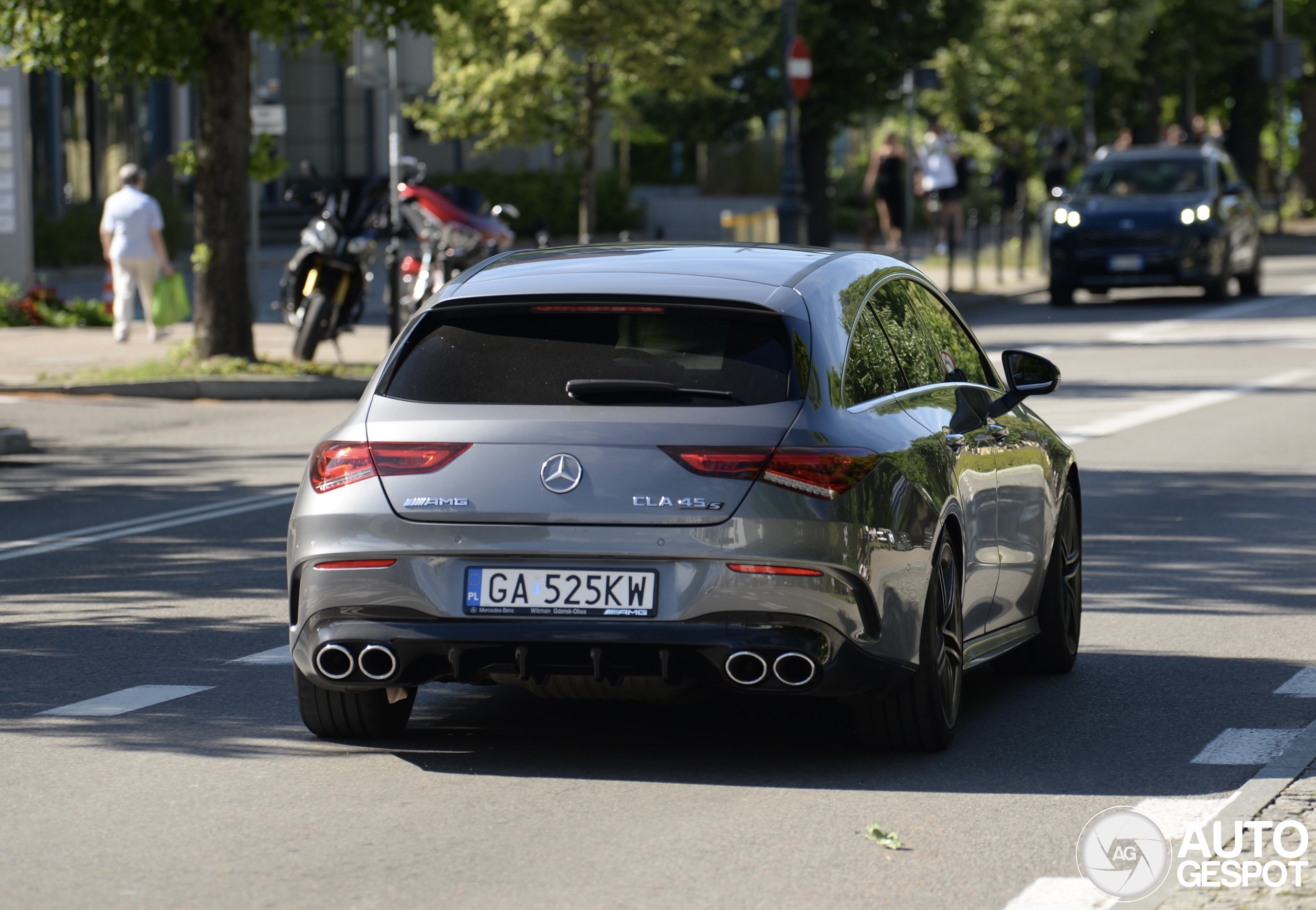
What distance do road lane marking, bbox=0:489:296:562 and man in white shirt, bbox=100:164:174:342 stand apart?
34.8ft

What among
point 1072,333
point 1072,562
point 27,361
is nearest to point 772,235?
point 1072,333

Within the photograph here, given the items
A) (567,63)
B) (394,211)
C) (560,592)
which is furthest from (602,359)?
(567,63)

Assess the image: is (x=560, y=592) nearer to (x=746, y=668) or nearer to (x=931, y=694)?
(x=746, y=668)

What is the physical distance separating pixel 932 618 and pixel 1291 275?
30227 mm

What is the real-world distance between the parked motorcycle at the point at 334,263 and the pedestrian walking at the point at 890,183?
15543mm

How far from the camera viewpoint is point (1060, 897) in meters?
5.07

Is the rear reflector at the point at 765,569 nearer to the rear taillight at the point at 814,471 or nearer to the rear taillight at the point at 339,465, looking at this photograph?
the rear taillight at the point at 814,471

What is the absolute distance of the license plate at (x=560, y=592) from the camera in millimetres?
5957

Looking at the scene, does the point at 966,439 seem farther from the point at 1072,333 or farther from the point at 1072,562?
the point at 1072,333

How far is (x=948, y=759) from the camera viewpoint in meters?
6.49

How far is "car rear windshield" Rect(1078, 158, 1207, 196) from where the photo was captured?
93.8 feet

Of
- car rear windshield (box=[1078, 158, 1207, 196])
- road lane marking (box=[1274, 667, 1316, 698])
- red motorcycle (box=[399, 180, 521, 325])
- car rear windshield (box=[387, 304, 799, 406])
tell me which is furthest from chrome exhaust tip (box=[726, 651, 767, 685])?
car rear windshield (box=[1078, 158, 1207, 196])

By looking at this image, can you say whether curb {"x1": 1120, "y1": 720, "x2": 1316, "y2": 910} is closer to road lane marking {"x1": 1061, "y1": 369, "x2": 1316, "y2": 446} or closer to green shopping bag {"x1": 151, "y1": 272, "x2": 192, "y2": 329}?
road lane marking {"x1": 1061, "y1": 369, "x2": 1316, "y2": 446}

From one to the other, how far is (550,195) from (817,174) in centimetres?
824
